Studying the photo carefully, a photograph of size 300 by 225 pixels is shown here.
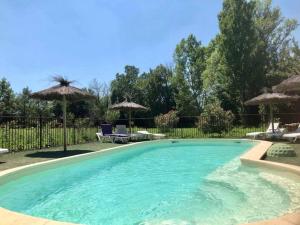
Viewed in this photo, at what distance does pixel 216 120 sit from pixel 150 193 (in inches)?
550

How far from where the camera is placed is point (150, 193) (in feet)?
18.9

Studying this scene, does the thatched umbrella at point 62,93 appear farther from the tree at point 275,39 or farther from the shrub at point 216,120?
the tree at point 275,39

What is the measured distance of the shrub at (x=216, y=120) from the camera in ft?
62.7

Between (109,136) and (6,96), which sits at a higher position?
(6,96)

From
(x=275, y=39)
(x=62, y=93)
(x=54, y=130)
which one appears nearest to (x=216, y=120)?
(x=54, y=130)

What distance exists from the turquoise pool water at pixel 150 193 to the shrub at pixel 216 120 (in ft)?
33.0

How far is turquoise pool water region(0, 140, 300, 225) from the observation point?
4.30m

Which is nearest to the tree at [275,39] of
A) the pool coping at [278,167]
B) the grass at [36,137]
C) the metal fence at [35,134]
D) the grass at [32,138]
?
the grass at [36,137]

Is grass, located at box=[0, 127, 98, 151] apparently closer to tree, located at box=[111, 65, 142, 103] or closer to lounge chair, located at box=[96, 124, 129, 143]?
lounge chair, located at box=[96, 124, 129, 143]

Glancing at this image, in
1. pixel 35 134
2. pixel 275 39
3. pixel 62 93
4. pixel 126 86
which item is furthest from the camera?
pixel 126 86

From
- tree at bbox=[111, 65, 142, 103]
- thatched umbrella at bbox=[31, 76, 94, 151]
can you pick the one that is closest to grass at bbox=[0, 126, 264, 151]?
thatched umbrella at bbox=[31, 76, 94, 151]

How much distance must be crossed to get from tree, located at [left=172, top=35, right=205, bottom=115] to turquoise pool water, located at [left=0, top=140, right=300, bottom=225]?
27.1 m

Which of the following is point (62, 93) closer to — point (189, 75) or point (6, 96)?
point (189, 75)

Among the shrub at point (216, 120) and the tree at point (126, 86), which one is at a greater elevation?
the tree at point (126, 86)
